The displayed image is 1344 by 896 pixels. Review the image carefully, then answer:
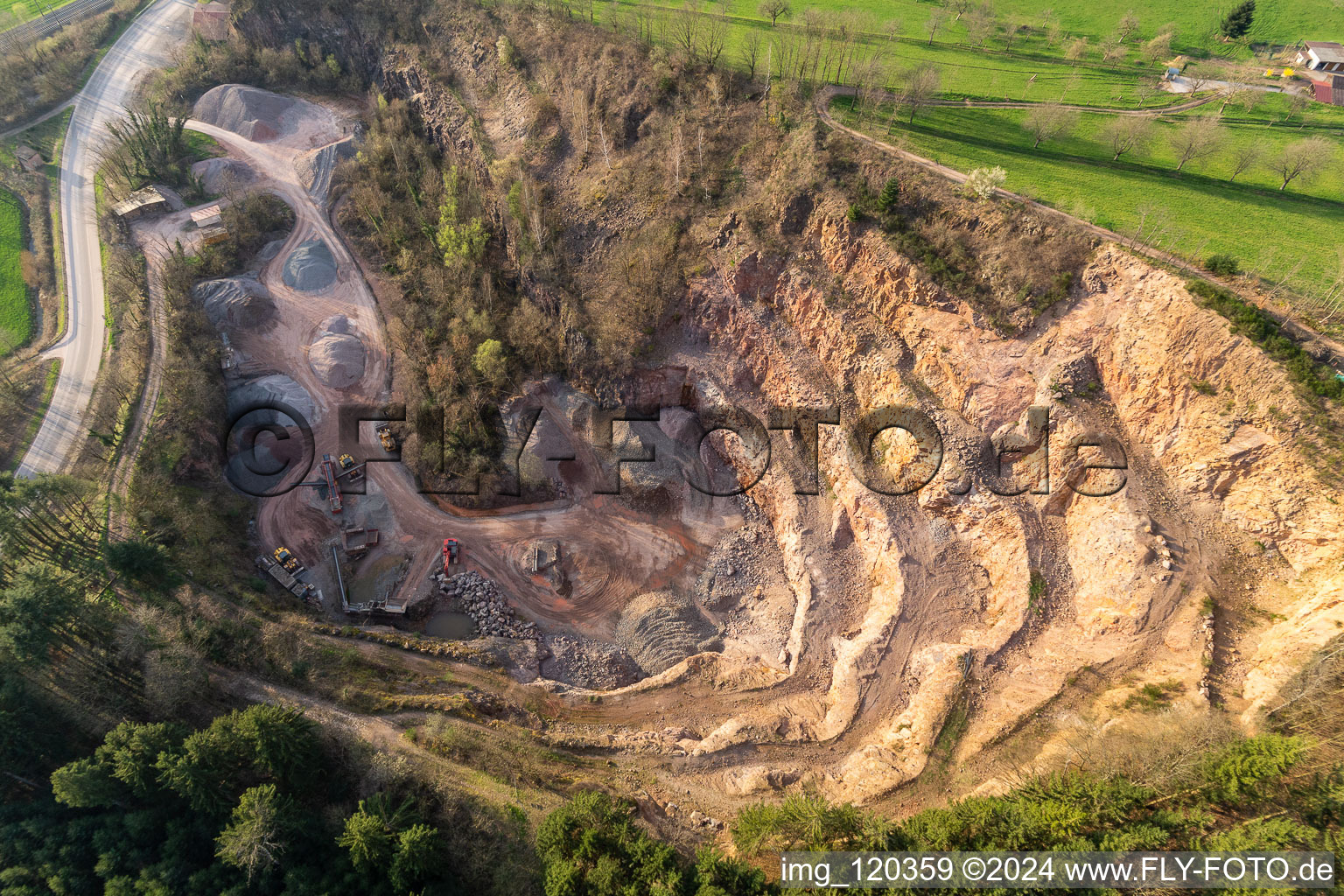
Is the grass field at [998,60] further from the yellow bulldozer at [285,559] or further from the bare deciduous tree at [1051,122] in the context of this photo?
the yellow bulldozer at [285,559]

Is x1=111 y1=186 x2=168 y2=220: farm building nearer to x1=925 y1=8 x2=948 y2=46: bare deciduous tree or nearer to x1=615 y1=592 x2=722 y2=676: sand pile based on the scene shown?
x1=615 y1=592 x2=722 y2=676: sand pile

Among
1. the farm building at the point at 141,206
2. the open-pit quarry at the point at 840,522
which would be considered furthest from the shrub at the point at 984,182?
the farm building at the point at 141,206

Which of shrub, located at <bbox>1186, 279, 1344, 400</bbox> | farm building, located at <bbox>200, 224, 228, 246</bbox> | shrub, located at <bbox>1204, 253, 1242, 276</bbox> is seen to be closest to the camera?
shrub, located at <bbox>1186, 279, 1344, 400</bbox>

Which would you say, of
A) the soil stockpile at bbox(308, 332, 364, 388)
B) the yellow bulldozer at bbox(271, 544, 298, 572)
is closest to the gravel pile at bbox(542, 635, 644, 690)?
the yellow bulldozer at bbox(271, 544, 298, 572)

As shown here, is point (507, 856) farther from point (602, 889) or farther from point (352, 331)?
point (352, 331)

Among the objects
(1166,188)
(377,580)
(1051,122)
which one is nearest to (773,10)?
(1051,122)

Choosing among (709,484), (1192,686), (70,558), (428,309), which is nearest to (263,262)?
(428,309)
